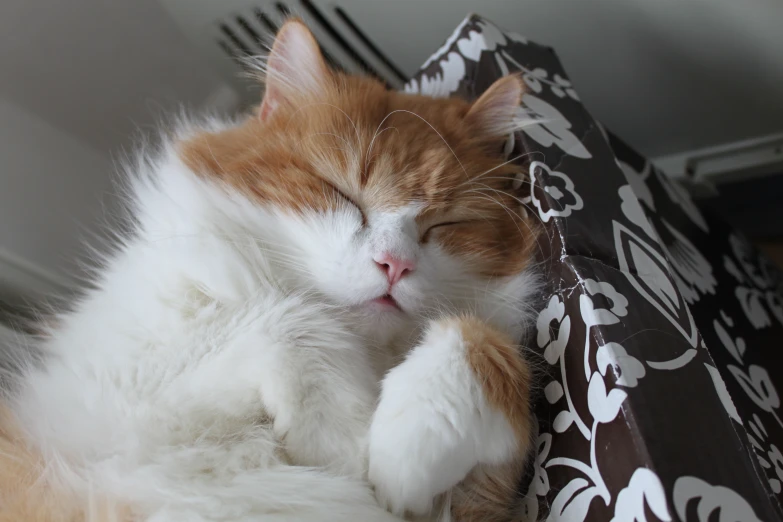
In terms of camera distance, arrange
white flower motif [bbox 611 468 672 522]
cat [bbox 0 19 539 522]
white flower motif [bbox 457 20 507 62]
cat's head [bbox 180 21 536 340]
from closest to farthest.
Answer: white flower motif [bbox 611 468 672 522] → cat [bbox 0 19 539 522] → cat's head [bbox 180 21 536 340] → white flower motif [bbox 457 20 507 62]

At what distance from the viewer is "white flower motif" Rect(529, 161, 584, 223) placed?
1.02 meters

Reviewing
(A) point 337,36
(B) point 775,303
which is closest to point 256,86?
(A) point 337,36

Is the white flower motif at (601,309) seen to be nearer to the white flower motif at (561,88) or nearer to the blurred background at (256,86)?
the white flower motif at (561,88)

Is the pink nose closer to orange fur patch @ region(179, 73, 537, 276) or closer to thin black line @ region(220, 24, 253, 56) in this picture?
orange fur patch @ region(179, 73, 537, 276)

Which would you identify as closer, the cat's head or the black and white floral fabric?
the black and white floral fabric

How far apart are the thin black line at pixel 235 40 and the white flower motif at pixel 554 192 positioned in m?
1.07

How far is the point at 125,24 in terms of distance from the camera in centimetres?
166

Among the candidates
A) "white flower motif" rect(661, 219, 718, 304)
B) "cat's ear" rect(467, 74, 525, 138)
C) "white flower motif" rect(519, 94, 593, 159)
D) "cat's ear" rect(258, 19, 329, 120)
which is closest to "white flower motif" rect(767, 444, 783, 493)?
"white flower motif" rect(661, 219, 718, 304)

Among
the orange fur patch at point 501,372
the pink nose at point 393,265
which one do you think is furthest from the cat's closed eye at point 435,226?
the orange fur patch at point 501,372

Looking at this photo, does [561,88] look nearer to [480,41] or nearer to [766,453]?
[480,41]

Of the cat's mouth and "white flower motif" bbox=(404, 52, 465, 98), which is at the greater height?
"white flower motif" bbox=(404, 52, 465, 98)

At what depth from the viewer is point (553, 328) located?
0.96 meters

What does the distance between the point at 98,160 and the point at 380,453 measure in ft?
5.00

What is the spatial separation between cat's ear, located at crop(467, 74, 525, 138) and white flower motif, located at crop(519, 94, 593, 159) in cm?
3
